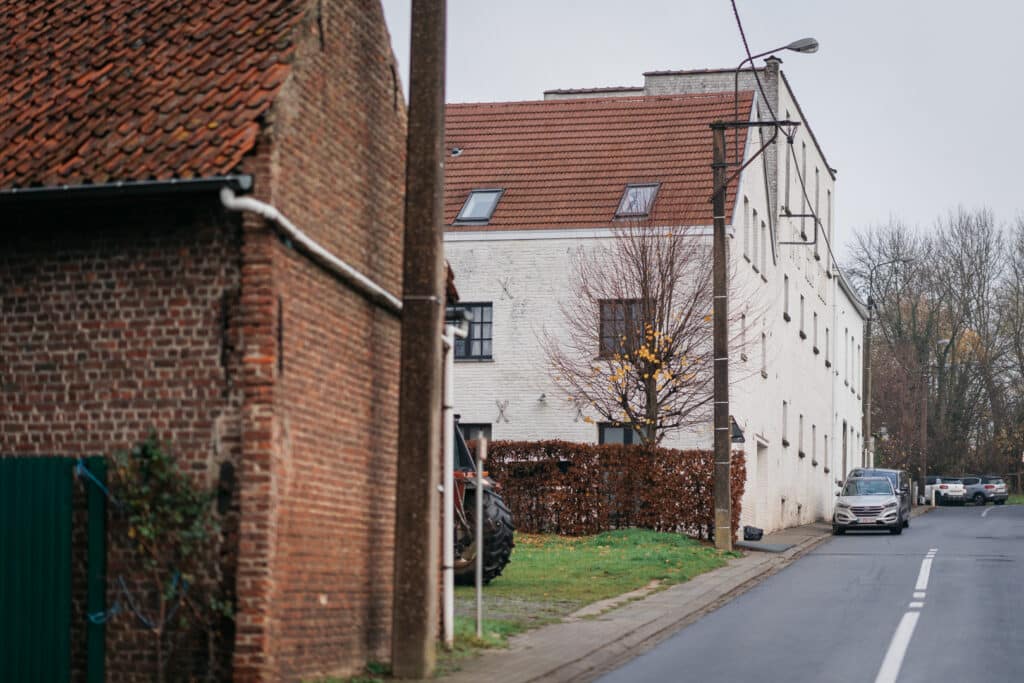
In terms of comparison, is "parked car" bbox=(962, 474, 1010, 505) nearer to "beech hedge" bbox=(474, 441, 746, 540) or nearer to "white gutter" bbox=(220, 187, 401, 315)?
"beech hedge" bbox=(474, 441, 746, 540)

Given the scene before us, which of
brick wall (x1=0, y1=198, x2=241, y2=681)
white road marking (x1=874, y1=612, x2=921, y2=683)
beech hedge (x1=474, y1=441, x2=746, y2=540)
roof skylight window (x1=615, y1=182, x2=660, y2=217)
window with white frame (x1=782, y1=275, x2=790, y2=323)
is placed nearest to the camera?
brick wall (x1=0, y1=198, x2=241, y2=681)

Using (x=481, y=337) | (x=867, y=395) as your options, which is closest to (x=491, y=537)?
(x=481, y=337)

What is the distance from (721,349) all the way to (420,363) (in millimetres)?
16053

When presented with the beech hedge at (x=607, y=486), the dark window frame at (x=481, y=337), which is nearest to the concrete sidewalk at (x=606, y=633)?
the beech hedge at (x=607, y=486)

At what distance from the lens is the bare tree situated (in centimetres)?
3209

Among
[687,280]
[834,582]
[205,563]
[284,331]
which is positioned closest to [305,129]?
[284,331]

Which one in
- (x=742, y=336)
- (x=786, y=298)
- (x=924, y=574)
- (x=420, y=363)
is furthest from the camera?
(x=786, y=298)

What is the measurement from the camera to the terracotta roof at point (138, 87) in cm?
1109

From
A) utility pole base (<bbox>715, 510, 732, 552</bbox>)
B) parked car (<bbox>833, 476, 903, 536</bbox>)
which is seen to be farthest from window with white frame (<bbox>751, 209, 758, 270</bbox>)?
utility pole base (<bbox>715, 510, 732, 552</bbox>)

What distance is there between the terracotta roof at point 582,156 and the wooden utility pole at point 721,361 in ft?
23.0

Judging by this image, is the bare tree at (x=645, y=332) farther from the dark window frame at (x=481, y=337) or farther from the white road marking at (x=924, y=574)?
the white road marking at (x=924, y=574)

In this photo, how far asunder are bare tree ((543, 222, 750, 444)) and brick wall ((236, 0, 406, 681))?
60.0 feet

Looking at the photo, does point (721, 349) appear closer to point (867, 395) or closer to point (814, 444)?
point (814, 444)

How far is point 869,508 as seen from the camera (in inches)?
1543
